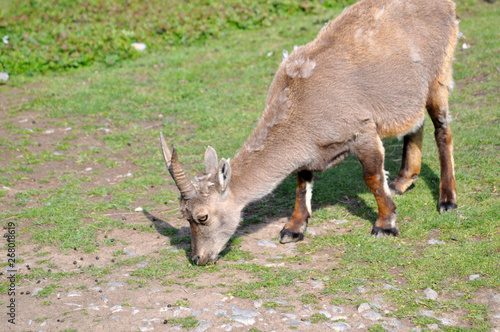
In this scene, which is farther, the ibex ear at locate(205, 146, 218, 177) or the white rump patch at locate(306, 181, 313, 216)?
the white rump patch at locate(306, 181, 313, 216)

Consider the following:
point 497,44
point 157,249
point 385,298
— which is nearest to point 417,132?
point 385,298

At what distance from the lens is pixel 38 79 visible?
46.6ft

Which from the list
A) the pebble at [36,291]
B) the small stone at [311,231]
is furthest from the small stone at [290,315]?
the pebble at [36,291]

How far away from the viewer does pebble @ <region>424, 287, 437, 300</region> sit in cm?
579

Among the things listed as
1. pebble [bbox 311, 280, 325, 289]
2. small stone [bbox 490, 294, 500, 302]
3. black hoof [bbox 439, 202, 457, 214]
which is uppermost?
small stone [bbox 490, 294, 500, 302]

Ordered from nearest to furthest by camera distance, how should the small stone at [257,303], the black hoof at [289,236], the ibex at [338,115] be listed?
1. the small stone at [257,303]
2. the ibex at [338,115]
3. the black hoof at [289,236]

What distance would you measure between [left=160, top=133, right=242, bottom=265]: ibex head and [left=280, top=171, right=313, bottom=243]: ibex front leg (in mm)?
855

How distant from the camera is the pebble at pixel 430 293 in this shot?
5789 millimetres

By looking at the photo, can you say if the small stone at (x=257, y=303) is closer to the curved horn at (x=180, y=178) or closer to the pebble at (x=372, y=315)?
the pebble at (x=372, y=315)

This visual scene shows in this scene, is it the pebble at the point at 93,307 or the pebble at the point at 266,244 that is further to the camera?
the pebble at the point at 266,244

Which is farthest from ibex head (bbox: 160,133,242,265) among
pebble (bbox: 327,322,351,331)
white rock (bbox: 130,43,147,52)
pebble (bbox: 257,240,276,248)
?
white rock (bbox: 130,43,147,52)

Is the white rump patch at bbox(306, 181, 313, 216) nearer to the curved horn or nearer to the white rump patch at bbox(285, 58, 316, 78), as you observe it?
the white rump patch at bbox(285, 58, 316, 78)

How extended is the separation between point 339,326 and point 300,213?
247 centimetres

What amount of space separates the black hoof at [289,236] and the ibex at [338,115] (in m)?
0.01
